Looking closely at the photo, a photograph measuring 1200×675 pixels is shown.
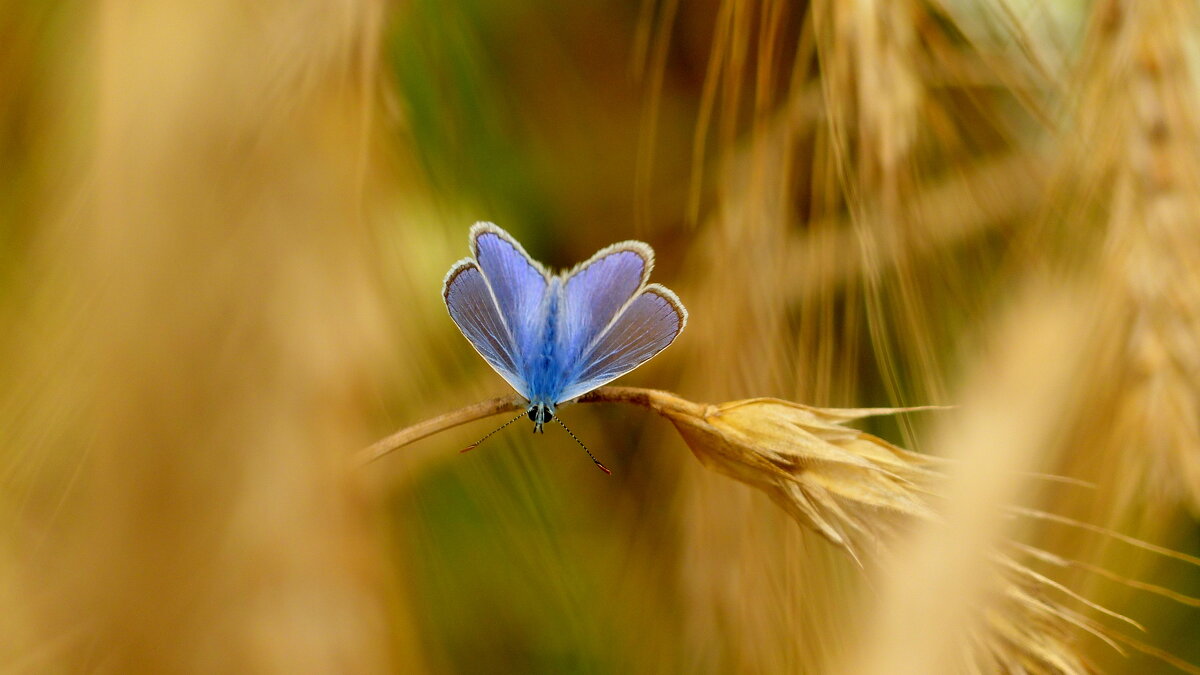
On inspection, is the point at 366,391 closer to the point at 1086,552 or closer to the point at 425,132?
the point at 425,132

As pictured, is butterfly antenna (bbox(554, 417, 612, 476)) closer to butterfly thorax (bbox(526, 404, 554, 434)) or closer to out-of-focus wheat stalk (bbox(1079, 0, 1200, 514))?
butterfly thorax (bbox(526, 404, 554, 434))

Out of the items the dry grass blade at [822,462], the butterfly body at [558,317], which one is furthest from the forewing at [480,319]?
the dry grass blade at [822,462]

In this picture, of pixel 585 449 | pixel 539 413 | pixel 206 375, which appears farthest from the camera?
pixel 585 449

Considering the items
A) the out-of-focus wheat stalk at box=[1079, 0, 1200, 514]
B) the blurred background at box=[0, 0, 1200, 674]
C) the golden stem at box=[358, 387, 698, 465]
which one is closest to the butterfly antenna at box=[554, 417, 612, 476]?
the blurred background at box=[0, 0, 1200, 674]

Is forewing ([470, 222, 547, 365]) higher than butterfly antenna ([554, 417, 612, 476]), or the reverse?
forewing ([470, 222, 547, 365])

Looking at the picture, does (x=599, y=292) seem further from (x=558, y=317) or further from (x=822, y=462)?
(x=822, y=462)

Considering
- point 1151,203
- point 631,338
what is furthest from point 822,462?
point 1151,203

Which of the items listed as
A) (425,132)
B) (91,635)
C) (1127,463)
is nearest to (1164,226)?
(1127,463)
